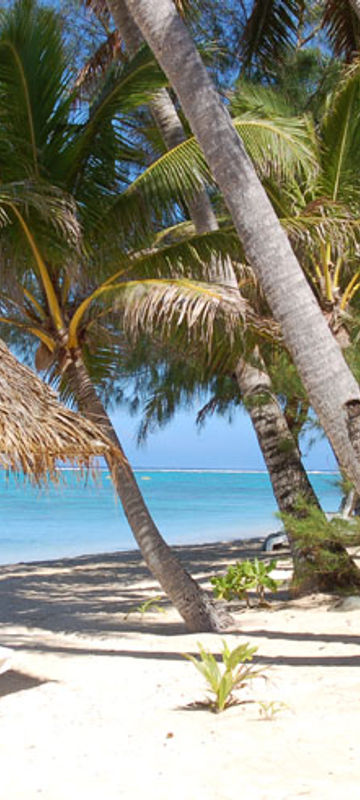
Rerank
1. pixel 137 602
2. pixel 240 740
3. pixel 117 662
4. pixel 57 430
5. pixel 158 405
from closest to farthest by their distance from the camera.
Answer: pixel 240 740
pixel 57 430
pixel 117 662
pixel 137 602
pixel 158 405

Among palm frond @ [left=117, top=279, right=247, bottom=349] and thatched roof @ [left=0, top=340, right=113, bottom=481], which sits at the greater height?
palm frond @ [left=117, top=279, right=247, bottom=349]

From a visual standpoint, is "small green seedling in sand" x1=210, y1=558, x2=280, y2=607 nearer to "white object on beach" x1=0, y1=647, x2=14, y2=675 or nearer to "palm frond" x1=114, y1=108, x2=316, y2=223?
"white object on beach" x1=0, y1=647, x2=14, y2=675

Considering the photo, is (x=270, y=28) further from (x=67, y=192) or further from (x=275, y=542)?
(x=275, y=542)

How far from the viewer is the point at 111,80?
6891 millimetres

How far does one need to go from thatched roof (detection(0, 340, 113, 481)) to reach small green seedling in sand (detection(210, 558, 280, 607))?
9.83 ft

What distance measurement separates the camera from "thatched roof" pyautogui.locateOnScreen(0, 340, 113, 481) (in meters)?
4.79

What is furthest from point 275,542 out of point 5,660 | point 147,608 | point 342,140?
point 5,660

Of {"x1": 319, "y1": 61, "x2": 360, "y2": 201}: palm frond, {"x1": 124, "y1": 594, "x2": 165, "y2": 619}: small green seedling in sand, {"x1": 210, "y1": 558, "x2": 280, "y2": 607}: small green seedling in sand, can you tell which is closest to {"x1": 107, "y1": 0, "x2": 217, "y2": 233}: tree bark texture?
{"x1": 319, "y1": 61, "x2": 360, "y2": 201}: palm frond

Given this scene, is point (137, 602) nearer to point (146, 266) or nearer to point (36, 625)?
point (36, 625)

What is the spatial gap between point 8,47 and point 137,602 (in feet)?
19.5

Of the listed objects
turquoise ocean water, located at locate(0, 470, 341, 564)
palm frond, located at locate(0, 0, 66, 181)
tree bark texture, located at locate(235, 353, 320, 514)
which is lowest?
turquoise ocean water, located at locate(0, 470, 341, 564)

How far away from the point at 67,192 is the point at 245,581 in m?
4.15

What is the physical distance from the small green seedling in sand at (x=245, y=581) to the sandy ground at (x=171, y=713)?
0.23 m

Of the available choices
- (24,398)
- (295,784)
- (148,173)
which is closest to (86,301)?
(148,173)
